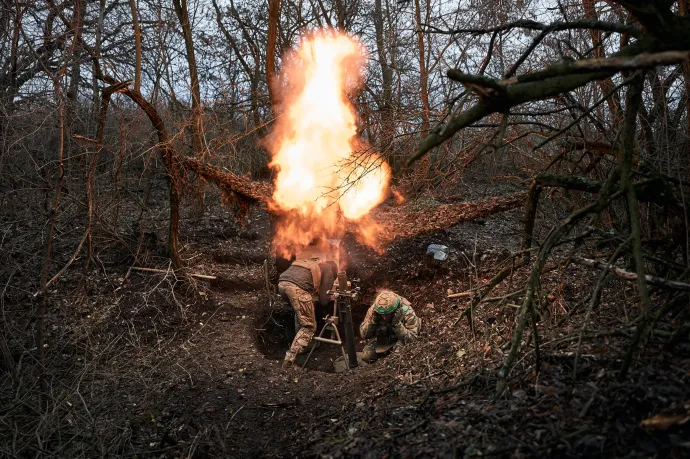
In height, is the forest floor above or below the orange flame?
below

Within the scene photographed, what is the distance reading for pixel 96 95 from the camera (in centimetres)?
1308

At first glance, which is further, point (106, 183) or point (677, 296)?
point (106, 183)

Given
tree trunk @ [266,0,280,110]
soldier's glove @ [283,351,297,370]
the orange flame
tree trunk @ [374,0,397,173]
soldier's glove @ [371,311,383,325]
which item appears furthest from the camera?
tree trunk @ [266,0,280,110]

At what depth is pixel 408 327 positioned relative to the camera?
25.6ft

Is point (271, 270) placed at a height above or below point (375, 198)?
below

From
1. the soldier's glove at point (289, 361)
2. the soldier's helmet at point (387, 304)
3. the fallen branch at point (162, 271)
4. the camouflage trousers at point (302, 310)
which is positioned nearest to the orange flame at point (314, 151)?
the camouflage trousers at point (302, 310)

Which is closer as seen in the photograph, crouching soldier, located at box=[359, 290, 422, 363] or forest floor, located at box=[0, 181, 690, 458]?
forest floor, located at box=[0, 181, 690, 458]

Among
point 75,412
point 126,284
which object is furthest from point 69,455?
point 126,284

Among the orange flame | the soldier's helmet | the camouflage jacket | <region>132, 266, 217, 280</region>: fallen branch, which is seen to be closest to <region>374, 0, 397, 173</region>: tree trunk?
the orange flame

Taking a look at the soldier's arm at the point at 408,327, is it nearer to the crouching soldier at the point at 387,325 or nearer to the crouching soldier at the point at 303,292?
the crouching soldier at the point at 387,325

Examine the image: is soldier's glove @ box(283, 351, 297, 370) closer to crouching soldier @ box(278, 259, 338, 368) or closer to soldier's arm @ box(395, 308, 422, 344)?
crouching soldier @ box(278, 259, 338, 368)

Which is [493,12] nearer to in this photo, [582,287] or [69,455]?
[582,287]

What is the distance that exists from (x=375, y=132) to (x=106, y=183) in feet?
24.1

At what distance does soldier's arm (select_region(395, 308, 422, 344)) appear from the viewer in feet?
24.9
